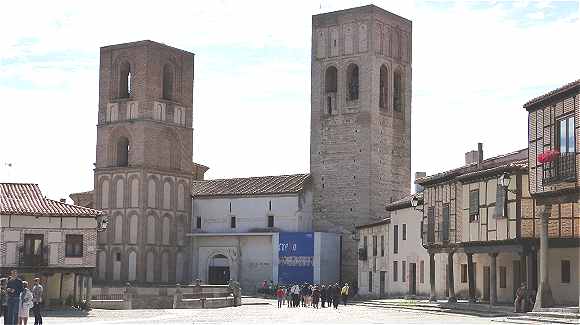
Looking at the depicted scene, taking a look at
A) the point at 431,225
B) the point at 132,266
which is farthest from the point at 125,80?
the point at 431,225

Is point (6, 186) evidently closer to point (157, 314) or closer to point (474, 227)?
point (157, 314)

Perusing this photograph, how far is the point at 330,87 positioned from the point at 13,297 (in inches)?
2069

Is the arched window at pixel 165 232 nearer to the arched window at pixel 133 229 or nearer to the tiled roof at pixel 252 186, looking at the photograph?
the arched window at pixel 133 229

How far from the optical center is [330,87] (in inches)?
3046

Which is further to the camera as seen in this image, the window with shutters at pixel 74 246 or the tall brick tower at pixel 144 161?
the tall brick tower at pixel 144 161

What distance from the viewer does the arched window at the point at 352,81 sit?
75.9 meters

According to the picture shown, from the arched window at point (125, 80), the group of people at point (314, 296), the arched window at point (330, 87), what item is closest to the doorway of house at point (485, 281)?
the group of people at point (314, 296)

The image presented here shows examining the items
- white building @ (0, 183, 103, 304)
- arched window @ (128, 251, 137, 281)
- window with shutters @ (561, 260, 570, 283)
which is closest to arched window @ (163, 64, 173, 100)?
arched window @ (128, 251, 137, 281)

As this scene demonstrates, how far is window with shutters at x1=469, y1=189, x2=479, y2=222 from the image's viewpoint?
4341 cm

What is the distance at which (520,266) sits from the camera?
141ft

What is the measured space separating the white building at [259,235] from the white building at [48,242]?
24739mm

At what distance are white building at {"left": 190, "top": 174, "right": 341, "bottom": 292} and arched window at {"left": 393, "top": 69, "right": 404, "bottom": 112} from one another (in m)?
8.89

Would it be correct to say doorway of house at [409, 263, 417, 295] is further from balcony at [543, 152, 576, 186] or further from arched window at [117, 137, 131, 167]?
arched window at [117, 137, 131, 167]

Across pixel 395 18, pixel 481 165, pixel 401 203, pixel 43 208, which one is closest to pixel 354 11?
pixel 395 18
